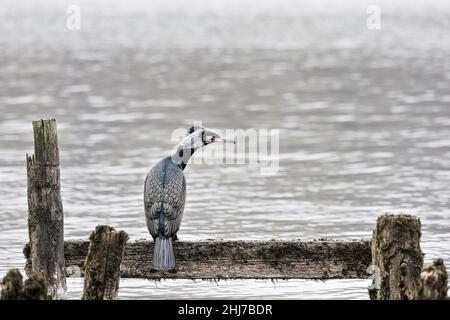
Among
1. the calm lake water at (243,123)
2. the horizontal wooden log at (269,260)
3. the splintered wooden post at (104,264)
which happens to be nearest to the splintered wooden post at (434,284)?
the horizontal wooden log at (269,260)

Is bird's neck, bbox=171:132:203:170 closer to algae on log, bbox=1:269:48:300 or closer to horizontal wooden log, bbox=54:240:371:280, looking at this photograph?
horizontal wooden log, bbox=54:240:371:280

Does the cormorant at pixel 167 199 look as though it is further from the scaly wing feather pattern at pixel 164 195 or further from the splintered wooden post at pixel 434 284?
the splintered wooden post at pixel 434 284

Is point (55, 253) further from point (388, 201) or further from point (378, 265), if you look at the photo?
point (388, 201)

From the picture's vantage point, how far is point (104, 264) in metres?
9.78

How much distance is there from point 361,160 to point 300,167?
4.65ft

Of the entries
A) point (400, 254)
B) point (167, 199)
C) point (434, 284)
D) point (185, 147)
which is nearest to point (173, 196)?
point (167, 199)

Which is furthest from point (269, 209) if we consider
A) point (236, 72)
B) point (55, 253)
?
point (236, 72)

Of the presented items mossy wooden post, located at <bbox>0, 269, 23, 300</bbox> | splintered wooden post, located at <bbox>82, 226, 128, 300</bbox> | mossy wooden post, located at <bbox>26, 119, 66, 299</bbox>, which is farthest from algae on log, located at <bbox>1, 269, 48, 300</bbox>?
mossy wooden post, located at <bbox>26, 119, 66, 299</bbox>

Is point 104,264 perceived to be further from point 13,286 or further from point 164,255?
point 13,286

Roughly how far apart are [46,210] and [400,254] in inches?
122

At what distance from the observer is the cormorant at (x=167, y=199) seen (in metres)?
10.5

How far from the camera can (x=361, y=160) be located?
21812 mm

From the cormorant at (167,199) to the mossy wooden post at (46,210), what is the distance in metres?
0.80

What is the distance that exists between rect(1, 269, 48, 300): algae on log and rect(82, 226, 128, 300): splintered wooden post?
3.25 feet
